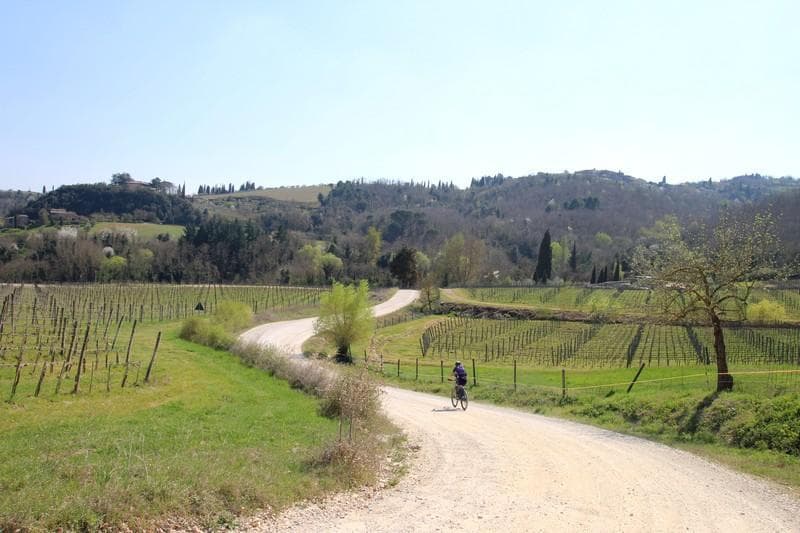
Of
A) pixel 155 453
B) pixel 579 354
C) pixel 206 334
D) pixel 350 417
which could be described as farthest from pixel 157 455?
pixel 579 354

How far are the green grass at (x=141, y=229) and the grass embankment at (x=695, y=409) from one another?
458ft

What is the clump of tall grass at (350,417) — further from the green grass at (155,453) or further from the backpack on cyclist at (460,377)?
the backpack on cyclist at (460,377)

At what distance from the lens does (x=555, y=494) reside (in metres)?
11.7

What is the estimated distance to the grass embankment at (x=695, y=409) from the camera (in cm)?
1485

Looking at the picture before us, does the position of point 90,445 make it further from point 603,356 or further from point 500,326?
point 500,326

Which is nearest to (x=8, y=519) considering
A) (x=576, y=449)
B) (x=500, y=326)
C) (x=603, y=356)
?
(x=576, y=449)

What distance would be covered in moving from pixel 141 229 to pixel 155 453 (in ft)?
538

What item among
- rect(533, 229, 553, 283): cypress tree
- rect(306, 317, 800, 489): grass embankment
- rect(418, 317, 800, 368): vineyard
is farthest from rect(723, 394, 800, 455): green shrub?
rect(533, 229, 553, 283): cypress tree

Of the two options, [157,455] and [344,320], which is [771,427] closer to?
[157,455]

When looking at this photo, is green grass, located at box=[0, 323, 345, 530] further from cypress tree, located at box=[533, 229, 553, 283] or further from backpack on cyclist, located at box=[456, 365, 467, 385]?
cypress tree, located at box=[533, 229, 553, 283]

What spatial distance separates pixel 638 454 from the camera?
1541cm

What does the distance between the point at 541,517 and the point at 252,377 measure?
19.8 m

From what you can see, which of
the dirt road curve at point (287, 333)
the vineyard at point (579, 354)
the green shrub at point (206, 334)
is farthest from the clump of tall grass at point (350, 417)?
the dirt road curve at point (287, 333)

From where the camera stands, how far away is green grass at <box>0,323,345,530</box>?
29.4ft
